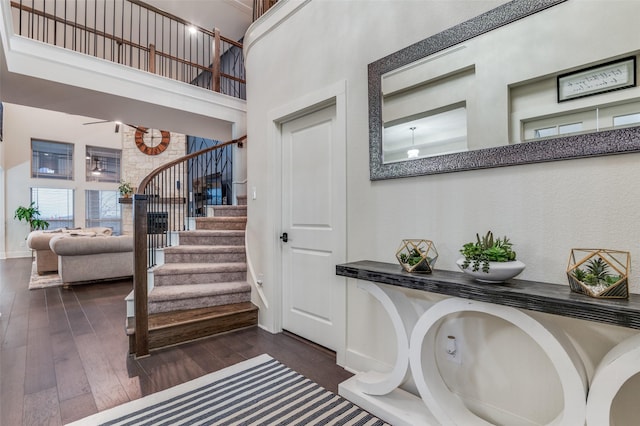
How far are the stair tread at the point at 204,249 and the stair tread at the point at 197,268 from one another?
0.15 metres

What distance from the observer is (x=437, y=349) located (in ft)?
5.78

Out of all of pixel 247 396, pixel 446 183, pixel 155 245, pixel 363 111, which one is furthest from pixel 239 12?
pixel 247 396

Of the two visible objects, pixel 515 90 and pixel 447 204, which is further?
pixel 447 204

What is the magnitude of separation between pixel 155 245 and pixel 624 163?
4.05 m

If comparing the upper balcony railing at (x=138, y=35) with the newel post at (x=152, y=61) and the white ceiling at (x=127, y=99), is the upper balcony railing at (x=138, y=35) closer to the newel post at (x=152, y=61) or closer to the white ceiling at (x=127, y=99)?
the newel post at (x=152, y=61)

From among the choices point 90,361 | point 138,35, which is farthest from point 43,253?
point 138,35

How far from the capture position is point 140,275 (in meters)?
2.47

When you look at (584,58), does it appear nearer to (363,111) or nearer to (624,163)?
(624,163)

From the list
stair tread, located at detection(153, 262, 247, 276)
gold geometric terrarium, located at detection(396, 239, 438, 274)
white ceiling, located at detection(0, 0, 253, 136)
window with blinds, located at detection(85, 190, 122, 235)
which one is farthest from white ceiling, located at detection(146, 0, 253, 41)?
gold geometric terrarium, located at detection(396, 239, 438, 274)

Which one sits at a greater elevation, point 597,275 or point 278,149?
point 278,149

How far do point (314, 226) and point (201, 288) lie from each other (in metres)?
1.50

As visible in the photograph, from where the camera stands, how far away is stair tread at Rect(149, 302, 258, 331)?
2.66 m

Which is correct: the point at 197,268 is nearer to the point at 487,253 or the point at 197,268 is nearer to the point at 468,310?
the point at 468,310

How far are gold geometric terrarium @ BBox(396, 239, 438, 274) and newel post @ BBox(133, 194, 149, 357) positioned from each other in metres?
2.07
